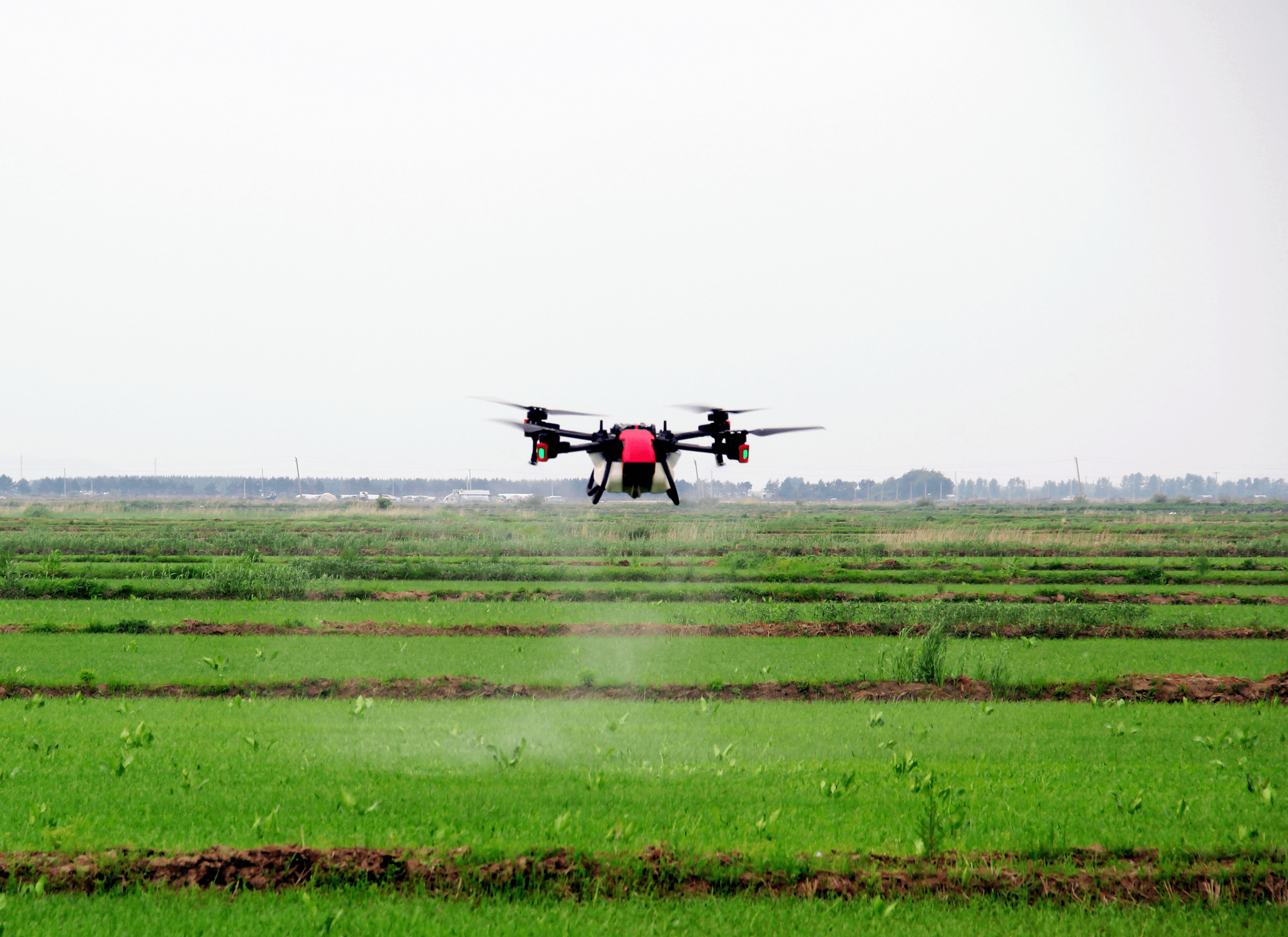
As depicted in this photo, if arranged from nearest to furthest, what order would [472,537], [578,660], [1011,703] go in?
[1011,703] < [578,660] < [472,537]

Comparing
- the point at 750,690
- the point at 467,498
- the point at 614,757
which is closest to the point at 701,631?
the point at 750,690

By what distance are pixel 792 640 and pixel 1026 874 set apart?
55.0 feet

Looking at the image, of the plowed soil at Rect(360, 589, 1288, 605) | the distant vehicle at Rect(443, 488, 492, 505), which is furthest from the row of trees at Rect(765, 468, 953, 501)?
the plowed soil at Rect(360, 589, 1288, 605)

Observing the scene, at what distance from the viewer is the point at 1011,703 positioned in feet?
61.5

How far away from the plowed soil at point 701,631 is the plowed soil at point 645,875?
16721mm

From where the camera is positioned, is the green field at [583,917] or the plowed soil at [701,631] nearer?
the green field at [583,917]

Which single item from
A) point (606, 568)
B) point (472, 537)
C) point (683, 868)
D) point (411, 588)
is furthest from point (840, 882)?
point (472, 537)

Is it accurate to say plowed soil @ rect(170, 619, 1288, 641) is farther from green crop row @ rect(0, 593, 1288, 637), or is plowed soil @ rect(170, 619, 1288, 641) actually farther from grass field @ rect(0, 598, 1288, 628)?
grass field @ rect(0, 598, 1288, 628)

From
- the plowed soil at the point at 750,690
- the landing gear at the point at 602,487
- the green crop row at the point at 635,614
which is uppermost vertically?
the landing gear at the point at 602,487

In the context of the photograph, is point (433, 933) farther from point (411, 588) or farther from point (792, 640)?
point (411, 588)

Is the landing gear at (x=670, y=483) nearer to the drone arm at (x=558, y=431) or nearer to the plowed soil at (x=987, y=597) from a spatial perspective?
the drone arm at (x=558, y=431)

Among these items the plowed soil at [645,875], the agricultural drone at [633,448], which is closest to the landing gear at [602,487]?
the agricultural drone at [633,448]

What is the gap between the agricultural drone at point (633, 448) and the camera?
12.5m

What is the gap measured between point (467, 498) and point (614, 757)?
158 m
